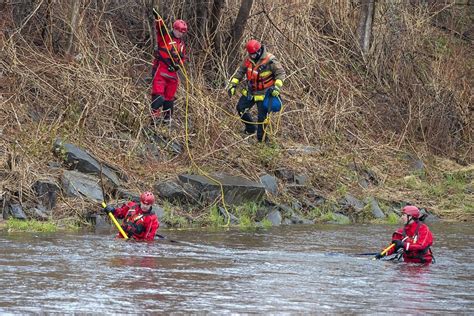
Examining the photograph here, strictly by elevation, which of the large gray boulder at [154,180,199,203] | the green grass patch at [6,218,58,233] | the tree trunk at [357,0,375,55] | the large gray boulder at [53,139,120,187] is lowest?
the green grass patch at [6,218,58,233]

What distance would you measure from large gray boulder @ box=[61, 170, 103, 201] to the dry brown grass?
1.24ft

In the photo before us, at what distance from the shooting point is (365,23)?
24.9 m

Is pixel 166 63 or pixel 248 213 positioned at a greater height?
pixel 166 63

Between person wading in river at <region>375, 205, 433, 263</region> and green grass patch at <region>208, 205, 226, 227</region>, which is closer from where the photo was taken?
person wading in river at <region>375, 205, 433, 263</region>

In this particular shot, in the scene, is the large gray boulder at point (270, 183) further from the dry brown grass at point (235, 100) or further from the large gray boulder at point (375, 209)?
the large gray boulder at point (375, 209)

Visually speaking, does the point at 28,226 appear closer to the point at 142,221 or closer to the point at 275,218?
the point at 142,221

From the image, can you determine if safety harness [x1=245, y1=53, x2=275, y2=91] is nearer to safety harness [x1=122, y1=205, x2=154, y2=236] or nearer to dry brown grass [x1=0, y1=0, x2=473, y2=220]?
dry brown grass [x1=0, y1=0, x2=473, y2=220]

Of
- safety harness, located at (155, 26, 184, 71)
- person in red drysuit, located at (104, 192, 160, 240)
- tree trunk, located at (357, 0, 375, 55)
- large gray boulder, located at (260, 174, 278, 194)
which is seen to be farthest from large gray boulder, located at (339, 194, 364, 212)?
tree trunk, located at (357, 0, 375, 55)

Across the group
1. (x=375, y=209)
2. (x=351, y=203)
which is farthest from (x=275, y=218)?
(x=375, y=209)

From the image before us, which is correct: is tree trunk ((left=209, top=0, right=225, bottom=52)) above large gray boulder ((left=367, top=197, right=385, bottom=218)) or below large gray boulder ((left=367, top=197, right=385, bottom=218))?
above

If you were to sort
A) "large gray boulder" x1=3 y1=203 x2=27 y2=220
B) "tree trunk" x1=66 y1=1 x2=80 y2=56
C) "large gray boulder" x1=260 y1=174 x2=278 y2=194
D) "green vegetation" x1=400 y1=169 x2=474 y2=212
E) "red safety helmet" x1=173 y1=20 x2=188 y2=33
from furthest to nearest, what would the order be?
"tree trunk" x1=66 y1=1 x2=80 y2=56 < "green vegetation" x1=400 y1=169 x2=474 y2=212 < "red safety helmet" x1=173 y1=20 x2=188 y2=33 < "large gray boulder" x1=260 y1=174 x2=278 y2=194 < "large gray boulder" x1=3 y1=203 x2=27 y2=220

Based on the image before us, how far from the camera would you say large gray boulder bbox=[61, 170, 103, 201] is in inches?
626

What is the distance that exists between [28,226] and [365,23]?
12458mm

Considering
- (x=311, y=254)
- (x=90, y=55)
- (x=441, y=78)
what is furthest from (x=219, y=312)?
(x=441, y=78)
